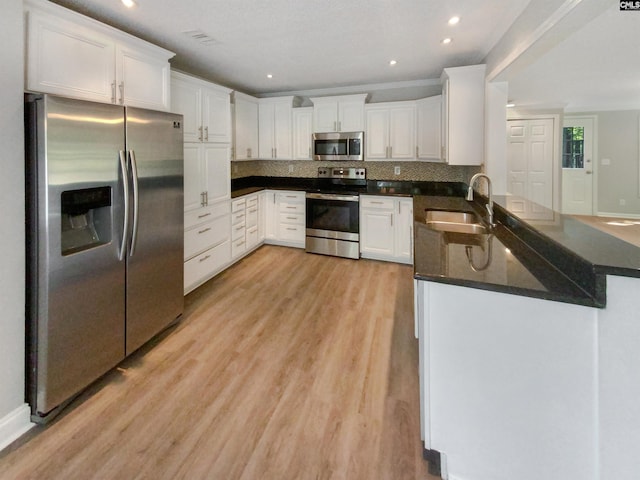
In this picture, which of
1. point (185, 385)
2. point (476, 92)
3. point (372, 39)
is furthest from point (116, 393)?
point (476, 92)

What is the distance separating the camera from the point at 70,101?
1.80 m

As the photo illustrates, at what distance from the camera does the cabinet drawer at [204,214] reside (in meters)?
3.41

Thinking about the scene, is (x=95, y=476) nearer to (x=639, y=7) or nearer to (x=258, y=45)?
(x=258, y=45)

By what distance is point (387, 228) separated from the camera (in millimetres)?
4605

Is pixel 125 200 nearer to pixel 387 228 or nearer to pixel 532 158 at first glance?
pixel 387 228

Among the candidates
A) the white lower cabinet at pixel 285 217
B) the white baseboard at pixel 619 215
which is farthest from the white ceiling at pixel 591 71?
the white lower cabinet at pixel 285 217

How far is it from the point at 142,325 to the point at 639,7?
11.8ft

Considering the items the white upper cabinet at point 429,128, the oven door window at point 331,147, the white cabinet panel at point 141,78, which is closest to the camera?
the white cabinet panel at point 141,78

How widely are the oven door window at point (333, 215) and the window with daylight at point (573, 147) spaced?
5.80 m

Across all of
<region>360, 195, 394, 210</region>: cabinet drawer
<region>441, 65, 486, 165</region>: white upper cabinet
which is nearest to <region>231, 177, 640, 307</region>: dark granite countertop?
<region>441, 65, 486, 165</region>: white upper cabinet

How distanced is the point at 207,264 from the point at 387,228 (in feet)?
7.64

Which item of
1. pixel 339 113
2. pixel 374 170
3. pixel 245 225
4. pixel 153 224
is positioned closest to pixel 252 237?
pixel 245 225

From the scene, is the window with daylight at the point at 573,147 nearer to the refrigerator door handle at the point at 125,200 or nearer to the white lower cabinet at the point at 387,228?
the white lower cabinet at the point at 387,228

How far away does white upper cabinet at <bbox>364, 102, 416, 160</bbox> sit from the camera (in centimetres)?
457
